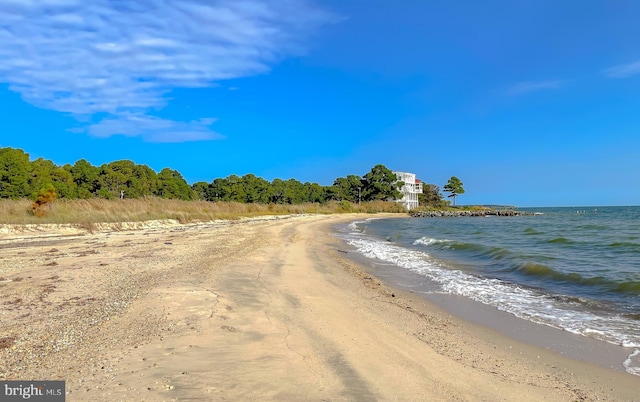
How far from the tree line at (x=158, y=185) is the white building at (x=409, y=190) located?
599 centimetres

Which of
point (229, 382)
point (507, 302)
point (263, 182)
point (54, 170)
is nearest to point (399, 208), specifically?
point (263, 182)

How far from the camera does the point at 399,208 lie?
276 ft

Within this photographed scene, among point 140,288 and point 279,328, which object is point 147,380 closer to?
point 279,328

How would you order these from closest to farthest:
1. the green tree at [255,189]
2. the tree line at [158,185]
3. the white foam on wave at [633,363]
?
1. the white foam on wave at [633,363]
2. the tree line at [158,185]
3. the green tree at [255,189]

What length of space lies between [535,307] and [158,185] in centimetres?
5990

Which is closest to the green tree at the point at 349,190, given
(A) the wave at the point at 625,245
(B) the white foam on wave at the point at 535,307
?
(A) the wave at the point at 625,245

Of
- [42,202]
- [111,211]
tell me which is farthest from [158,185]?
[42,202]

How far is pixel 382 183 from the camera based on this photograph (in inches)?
3410

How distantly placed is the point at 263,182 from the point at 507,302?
73.8 meters

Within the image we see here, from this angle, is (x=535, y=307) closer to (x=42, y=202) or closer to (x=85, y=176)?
(x=42, y=202)

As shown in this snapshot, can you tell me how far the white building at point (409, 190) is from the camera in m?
94.4

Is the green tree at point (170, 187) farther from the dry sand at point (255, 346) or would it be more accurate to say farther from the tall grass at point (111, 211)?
the dry sand at point (255, 346)

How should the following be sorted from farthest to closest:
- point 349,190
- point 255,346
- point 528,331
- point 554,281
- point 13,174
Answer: point 349,190 < point 13,174 < point 554,281 < point 528,331 < point 255,346

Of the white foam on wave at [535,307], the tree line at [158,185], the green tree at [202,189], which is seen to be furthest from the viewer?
the green tree at [202,189]
